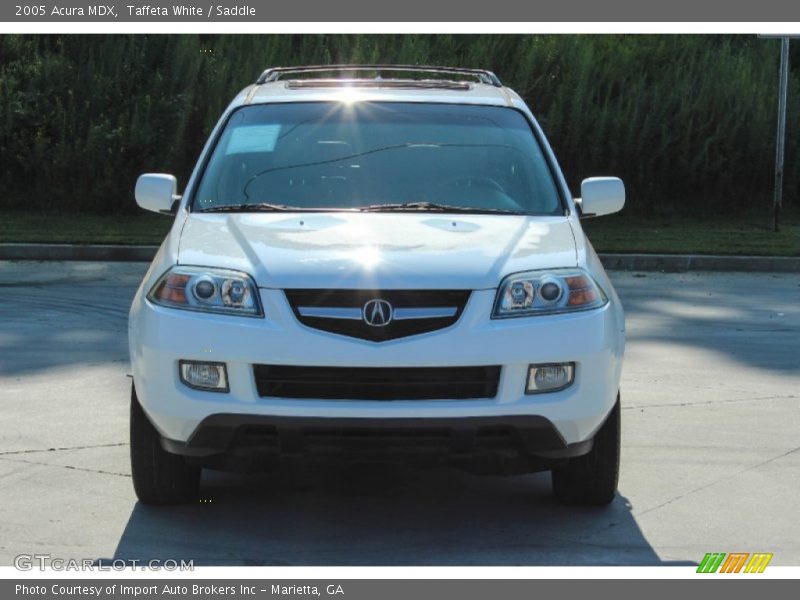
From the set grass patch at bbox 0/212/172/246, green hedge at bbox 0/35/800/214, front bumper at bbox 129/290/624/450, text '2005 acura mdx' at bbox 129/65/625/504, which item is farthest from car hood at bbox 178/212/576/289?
green hedge at bbox 0/35/800/214

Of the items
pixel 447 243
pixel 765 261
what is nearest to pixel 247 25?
pixel 765 261

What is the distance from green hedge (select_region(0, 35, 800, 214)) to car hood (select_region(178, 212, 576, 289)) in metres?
14.5

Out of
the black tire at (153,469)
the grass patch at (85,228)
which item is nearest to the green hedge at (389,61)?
the grass patch at (85,228)

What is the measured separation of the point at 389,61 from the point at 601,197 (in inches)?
644

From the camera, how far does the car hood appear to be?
5387 mm

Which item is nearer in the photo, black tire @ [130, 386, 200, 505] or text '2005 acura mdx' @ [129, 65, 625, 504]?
text '2005 acura mdx' @ [129, 65, 625, 504]

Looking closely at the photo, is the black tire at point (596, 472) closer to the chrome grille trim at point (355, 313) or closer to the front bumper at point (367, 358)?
the front bumper at point (367, 358)

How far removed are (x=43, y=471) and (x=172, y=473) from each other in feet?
2.96

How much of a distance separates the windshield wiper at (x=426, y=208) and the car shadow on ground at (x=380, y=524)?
1.14 m

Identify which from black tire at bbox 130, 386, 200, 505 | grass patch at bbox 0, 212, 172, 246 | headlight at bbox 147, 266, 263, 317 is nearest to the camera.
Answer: headlight at bbox 147, 266, 263, 317

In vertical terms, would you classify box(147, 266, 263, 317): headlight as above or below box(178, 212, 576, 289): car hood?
below

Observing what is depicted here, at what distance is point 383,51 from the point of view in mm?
22734

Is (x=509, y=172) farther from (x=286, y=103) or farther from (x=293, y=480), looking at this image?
(x=293, y=480)

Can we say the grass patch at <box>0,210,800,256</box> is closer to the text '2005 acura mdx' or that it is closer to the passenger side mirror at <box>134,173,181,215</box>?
the passenger side mirror at <box>134,173,181,215</box>
